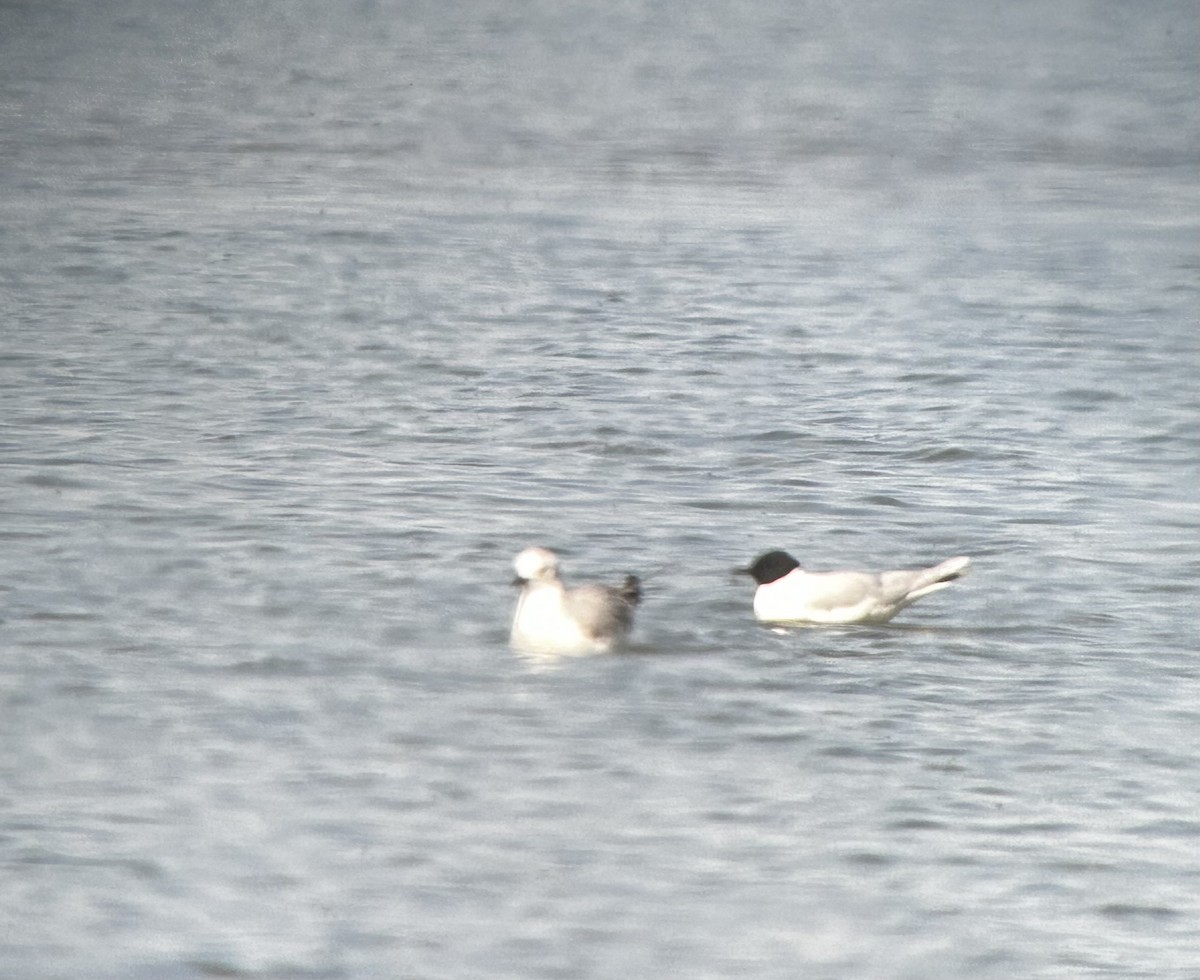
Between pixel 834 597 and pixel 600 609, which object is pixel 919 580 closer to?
pixel 834 597

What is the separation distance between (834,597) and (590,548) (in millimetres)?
1470

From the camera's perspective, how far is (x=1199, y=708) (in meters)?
8.12

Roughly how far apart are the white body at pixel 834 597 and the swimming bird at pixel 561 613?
0.61 metres

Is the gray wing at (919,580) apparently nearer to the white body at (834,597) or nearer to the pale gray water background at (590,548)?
the white body at (834,597)

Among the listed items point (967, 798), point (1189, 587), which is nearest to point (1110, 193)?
point (1189, 587)

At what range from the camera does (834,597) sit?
9.27 m

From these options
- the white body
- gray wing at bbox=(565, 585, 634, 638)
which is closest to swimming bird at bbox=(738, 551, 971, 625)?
the white body

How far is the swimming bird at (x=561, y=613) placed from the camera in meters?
8.71

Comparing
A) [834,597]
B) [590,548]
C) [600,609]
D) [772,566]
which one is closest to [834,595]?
[834,597]

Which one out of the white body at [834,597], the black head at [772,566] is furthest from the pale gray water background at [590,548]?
the black head at [772,566]

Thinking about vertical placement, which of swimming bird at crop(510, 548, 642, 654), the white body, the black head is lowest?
swimming bird at crop(510, 548, 642, 654)

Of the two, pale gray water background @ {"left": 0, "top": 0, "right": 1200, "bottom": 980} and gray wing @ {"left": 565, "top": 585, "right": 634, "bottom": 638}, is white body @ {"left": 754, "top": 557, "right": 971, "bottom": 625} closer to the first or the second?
pale gray water background @ {"left": 0, "top": 0, "right": 1200, "bottom": 980}

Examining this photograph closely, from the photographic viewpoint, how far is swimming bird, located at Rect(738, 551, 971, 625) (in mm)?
9234

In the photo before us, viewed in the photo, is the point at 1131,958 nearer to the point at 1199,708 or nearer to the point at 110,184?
the point at 1199,708
